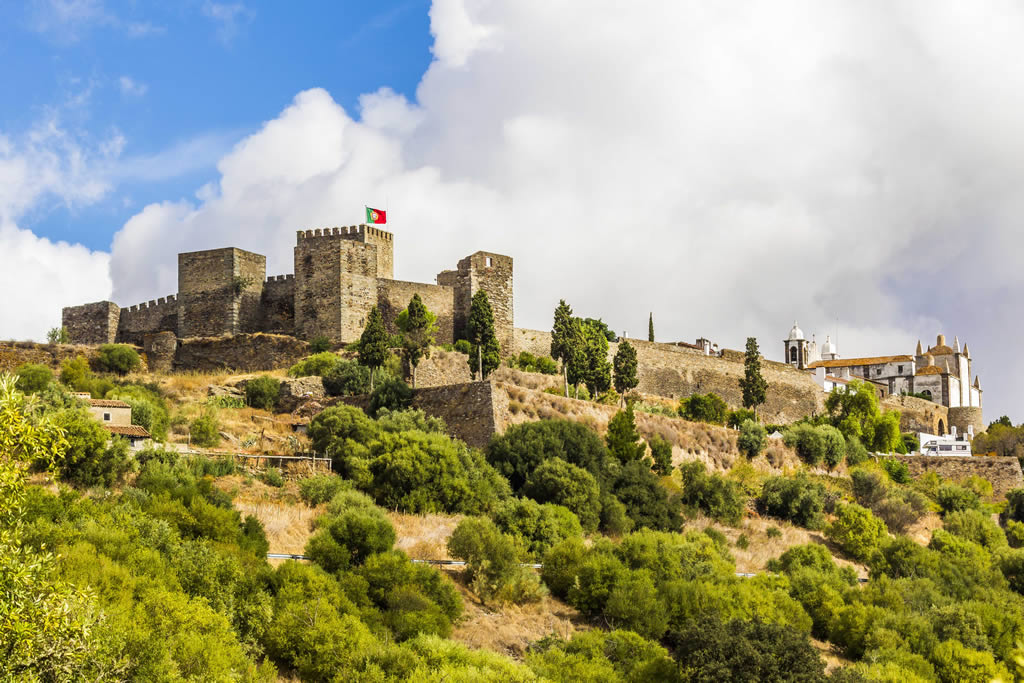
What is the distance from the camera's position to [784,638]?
22.0 meters

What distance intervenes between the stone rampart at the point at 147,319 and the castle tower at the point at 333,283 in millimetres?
5976

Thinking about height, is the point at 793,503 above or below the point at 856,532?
above

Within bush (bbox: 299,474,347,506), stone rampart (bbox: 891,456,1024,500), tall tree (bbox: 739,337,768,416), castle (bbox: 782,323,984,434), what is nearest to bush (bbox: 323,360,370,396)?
bush (bbox: 299,474,347,506)

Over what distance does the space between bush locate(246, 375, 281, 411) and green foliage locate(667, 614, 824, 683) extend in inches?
721

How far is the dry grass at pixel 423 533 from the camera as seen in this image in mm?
25047

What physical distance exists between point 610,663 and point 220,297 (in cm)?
2861

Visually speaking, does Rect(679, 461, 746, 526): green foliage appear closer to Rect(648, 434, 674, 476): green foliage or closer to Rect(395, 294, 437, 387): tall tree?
Rect(648, 434, 674, 476): green foliage

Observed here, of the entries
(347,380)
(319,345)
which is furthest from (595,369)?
(347,380)

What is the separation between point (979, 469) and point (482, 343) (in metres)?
24.1

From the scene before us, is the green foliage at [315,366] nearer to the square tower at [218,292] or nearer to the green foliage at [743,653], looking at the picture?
the square tower at [218,292]

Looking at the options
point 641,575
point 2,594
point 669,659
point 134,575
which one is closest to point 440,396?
point 641,575

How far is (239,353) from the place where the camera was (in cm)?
4231

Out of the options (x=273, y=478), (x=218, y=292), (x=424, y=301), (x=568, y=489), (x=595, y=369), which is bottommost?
(x=568, y=489)

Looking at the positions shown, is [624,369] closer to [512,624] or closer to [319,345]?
[319,345]
